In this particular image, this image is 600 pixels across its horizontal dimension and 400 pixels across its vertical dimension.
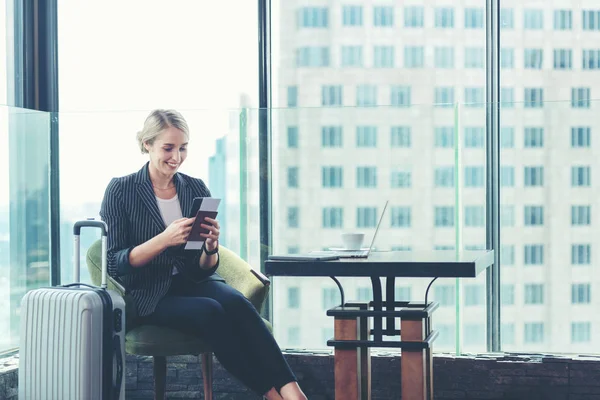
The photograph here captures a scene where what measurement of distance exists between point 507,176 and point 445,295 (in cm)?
55

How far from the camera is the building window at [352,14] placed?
3.99m

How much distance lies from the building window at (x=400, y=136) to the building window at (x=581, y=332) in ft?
3.23

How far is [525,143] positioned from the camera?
3.33 metres

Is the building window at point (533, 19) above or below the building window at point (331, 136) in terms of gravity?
above

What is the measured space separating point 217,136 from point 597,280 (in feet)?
5.41

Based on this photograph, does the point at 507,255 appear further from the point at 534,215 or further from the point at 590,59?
the point at 590,59

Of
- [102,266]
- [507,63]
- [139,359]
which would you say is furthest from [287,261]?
[507,63]

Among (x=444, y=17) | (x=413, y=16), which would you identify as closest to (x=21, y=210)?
(x=413, y=16)

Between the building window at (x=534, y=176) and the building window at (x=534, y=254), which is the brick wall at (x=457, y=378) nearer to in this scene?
the building window at (x=534, y=254)

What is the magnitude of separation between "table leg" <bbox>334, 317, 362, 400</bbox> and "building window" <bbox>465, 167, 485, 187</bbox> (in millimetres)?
961

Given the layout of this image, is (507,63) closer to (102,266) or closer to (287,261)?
A: (287,261)

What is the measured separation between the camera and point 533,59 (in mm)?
3820

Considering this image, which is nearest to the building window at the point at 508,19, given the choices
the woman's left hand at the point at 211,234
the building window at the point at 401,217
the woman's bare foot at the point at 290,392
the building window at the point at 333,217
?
the building window at the point at 401,217

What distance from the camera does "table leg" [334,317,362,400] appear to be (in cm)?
268
